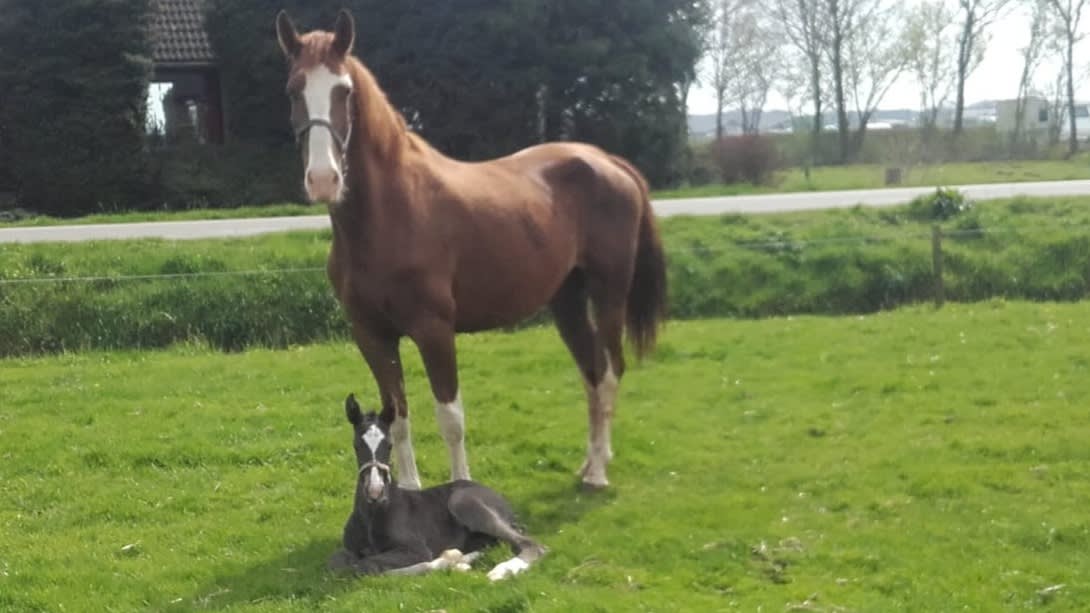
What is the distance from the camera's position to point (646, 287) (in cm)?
814

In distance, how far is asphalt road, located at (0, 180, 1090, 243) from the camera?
17344 mm

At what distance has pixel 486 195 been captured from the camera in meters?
6.75

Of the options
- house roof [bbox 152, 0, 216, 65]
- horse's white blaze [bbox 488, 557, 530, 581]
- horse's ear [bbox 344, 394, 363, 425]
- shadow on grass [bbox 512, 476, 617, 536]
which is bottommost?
shadow on grass [bbox 512, 476, 617, 536]

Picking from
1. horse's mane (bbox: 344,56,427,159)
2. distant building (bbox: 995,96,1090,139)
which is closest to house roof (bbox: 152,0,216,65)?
horse's mane (bbox: 344,56,427,159)

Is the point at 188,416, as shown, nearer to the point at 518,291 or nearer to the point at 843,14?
the point at 518,291

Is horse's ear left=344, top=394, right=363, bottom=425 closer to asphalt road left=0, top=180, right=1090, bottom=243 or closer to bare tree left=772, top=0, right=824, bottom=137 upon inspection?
asphalt road left=0, top=180, right=1090, bottom=243

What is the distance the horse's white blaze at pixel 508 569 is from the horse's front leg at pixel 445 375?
855mm

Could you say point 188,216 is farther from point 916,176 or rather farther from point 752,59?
point 752,59

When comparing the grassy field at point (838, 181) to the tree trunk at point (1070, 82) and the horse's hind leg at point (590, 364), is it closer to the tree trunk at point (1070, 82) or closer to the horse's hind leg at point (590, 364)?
the tree trunk at point (1070, 82)

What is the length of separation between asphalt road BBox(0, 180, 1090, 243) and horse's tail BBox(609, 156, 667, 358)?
953 centimetres

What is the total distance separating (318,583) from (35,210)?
23589 mm

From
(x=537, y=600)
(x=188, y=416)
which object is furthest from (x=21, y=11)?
(x=537, y=600)

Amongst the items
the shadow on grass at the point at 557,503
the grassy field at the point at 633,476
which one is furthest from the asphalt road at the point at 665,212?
the shadow on grass at the point at 557,503

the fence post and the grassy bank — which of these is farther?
the fence post
